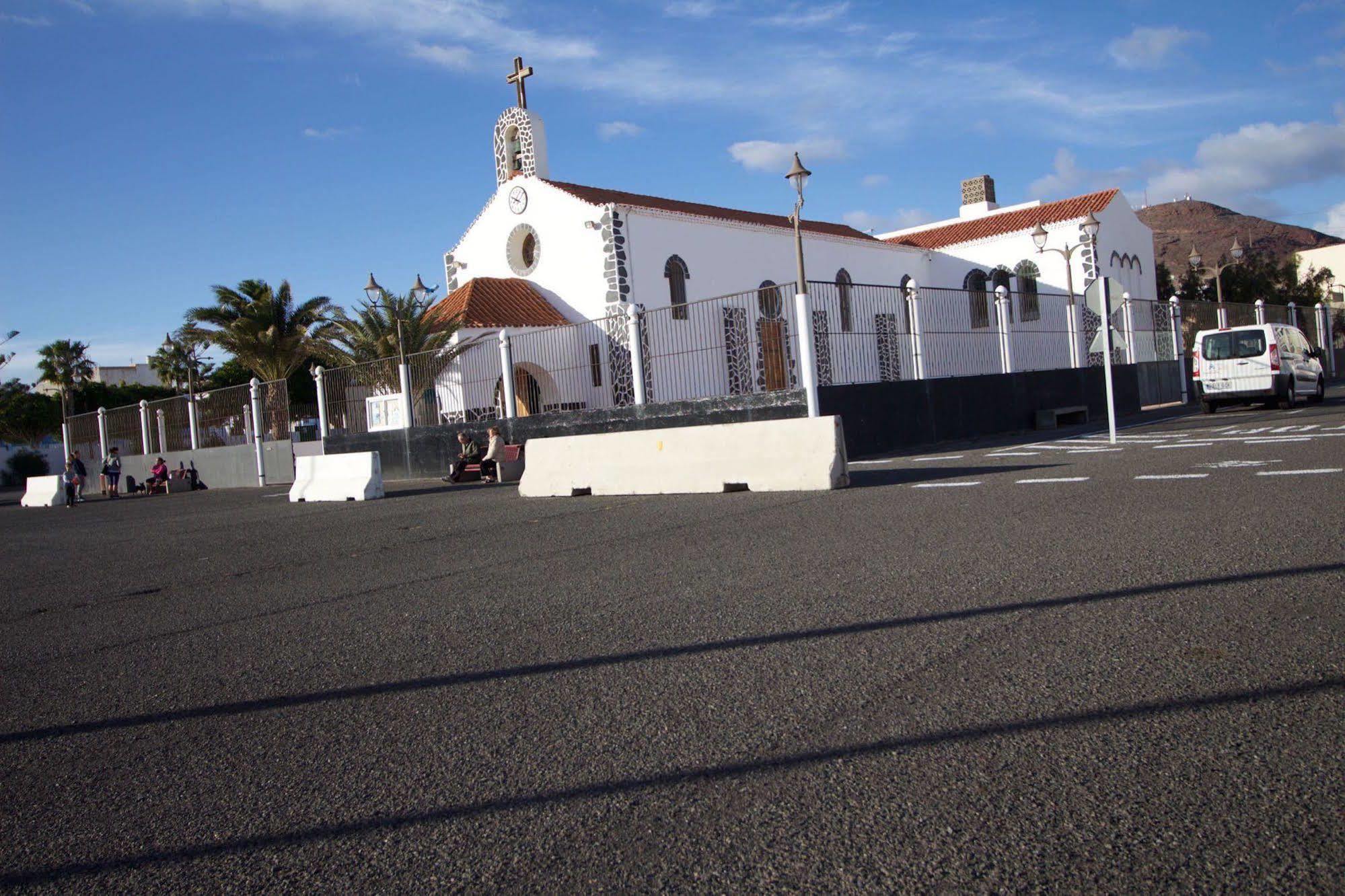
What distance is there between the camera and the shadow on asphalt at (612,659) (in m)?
4.17

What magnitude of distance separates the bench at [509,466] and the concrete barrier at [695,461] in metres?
4.63

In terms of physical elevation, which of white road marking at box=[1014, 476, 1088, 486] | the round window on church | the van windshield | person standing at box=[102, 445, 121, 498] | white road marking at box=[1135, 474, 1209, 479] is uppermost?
the round window on church

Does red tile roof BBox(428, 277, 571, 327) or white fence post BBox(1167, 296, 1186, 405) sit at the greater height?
red tile roof BBox(428, 277, 571, 327)

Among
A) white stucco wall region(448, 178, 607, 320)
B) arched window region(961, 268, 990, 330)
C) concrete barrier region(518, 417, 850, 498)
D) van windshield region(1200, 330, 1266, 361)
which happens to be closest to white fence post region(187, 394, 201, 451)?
white stucco wall region(448, 178, 607, 320)

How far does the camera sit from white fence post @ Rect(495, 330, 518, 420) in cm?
1972

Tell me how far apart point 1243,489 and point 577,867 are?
7.67 m

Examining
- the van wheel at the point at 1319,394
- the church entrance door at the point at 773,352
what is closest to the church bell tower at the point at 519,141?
the church entrance door at the point at 773,352

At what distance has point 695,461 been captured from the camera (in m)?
12.1

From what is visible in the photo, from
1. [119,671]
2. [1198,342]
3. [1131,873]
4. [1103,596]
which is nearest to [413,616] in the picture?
[119,671]

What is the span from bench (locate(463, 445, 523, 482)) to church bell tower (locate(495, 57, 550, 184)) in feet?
51.7

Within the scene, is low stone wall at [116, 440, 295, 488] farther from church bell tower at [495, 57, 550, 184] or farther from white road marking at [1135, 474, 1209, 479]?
white road marking at [1135, 474, 1209, 479]

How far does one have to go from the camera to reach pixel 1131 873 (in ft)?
7.79

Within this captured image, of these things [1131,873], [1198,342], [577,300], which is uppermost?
[577,300]

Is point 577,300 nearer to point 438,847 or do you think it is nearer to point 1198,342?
point 1198,342
